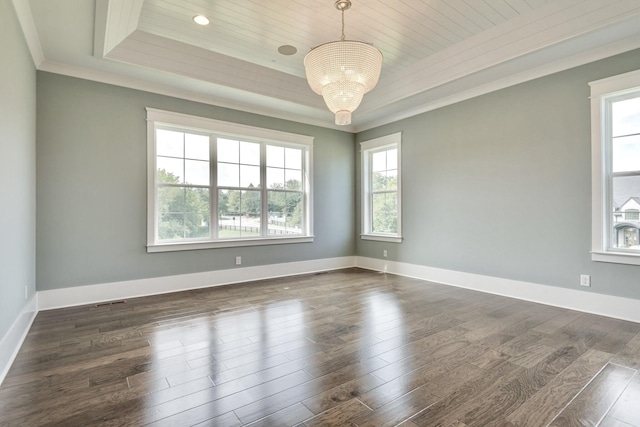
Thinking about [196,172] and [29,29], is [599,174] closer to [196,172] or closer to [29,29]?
[196,172]

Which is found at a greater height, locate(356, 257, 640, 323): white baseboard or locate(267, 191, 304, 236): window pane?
locate(267, 191, 304, 236): window pane

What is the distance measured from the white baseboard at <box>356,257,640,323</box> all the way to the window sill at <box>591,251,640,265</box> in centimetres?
38

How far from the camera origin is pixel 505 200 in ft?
13.9

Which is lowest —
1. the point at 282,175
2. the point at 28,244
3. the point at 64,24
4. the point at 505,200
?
the point at 28,244

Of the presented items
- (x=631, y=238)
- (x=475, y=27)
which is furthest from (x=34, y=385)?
(x=631, y=238)

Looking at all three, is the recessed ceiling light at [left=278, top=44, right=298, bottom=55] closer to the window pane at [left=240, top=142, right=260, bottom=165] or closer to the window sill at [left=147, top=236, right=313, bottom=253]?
the window pane at [left=240, top=142, right=260, bottom=165]

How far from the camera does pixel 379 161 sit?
20.3ft

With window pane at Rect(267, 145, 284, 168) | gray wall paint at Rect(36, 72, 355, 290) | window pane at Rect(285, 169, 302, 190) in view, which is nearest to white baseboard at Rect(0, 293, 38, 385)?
gray wall paint at Rect(36, 72, 355, 290)

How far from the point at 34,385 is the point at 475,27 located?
4940 mm

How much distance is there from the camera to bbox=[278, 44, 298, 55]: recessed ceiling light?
3865 millimetres

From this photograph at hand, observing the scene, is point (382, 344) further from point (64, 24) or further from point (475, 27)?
point (64, 24)

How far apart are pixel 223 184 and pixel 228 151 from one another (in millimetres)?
544

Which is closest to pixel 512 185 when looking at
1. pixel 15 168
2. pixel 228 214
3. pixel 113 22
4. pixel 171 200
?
pixel 228 214

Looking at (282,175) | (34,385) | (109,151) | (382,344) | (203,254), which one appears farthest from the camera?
(282,175)
